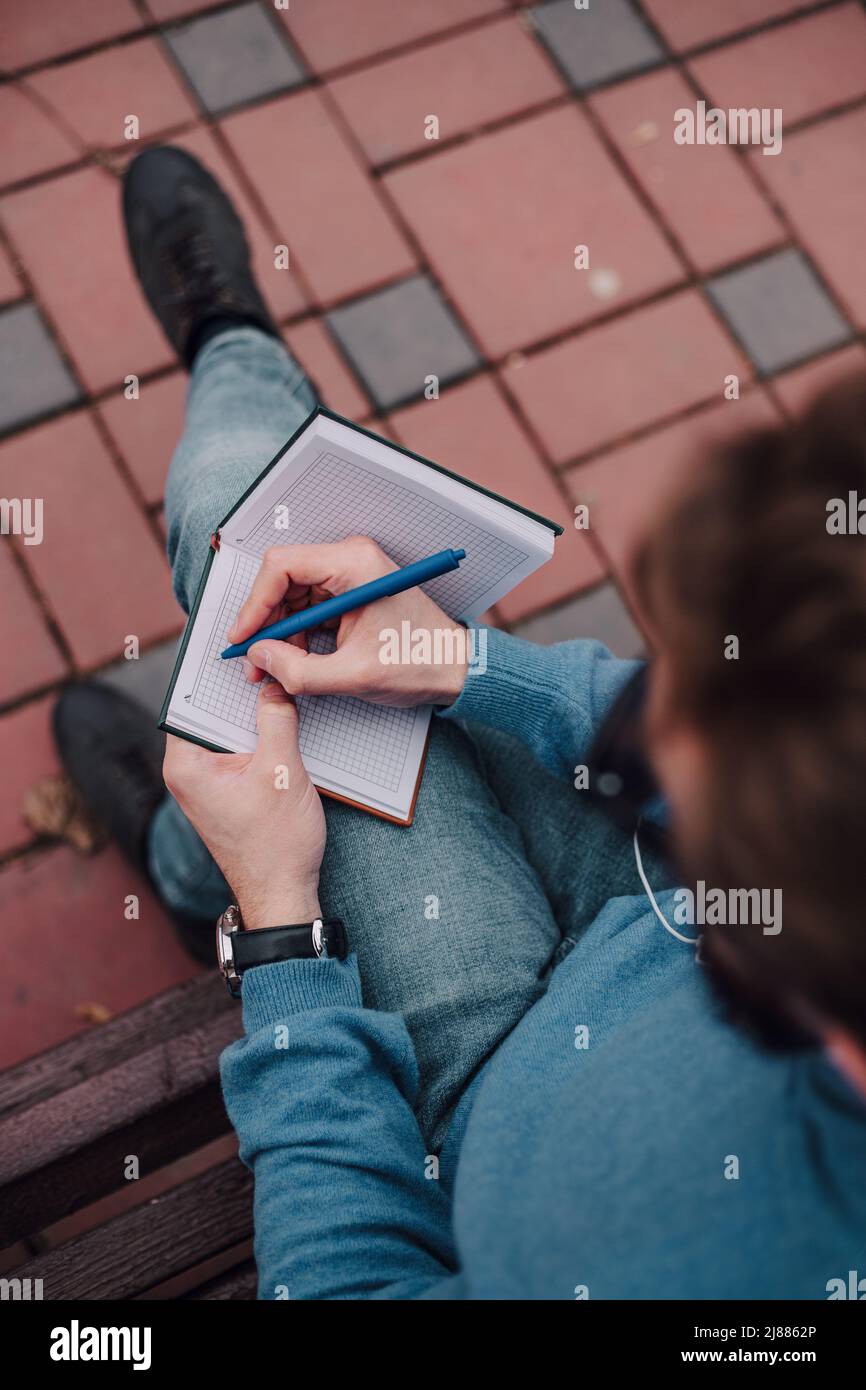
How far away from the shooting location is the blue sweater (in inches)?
31.5

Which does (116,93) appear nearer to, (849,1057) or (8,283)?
(8,283)

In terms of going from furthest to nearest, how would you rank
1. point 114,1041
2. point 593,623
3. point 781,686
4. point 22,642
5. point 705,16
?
point 705,16 < point 593,623 < point 22,642 < point 114,1041 < point 781,686

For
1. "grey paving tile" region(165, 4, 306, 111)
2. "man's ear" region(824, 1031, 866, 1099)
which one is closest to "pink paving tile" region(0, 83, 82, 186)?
"grey paving tile" region(165, 4, 306, 111)

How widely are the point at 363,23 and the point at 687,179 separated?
79 centimetres

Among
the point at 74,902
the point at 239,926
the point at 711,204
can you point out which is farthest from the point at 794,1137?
the point at 711,204

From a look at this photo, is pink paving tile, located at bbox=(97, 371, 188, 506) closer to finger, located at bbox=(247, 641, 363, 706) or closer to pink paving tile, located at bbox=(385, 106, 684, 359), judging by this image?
pink paving tile, located at bbox=(385, 106, 684, 359)

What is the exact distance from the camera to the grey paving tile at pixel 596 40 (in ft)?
7.14

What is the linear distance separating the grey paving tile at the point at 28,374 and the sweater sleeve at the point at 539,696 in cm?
119

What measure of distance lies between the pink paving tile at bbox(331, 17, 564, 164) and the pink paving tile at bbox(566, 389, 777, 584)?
2.65ft

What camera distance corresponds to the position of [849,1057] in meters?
0.70

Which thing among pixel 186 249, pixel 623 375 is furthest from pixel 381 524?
pixel 623 375

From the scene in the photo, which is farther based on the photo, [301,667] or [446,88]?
[446,88]

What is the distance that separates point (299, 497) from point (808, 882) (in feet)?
2.29

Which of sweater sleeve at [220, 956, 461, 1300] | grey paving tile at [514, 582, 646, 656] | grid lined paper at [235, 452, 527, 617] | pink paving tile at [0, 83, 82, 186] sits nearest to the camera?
sweater sleeve at [220, 956, 461, 1300]
